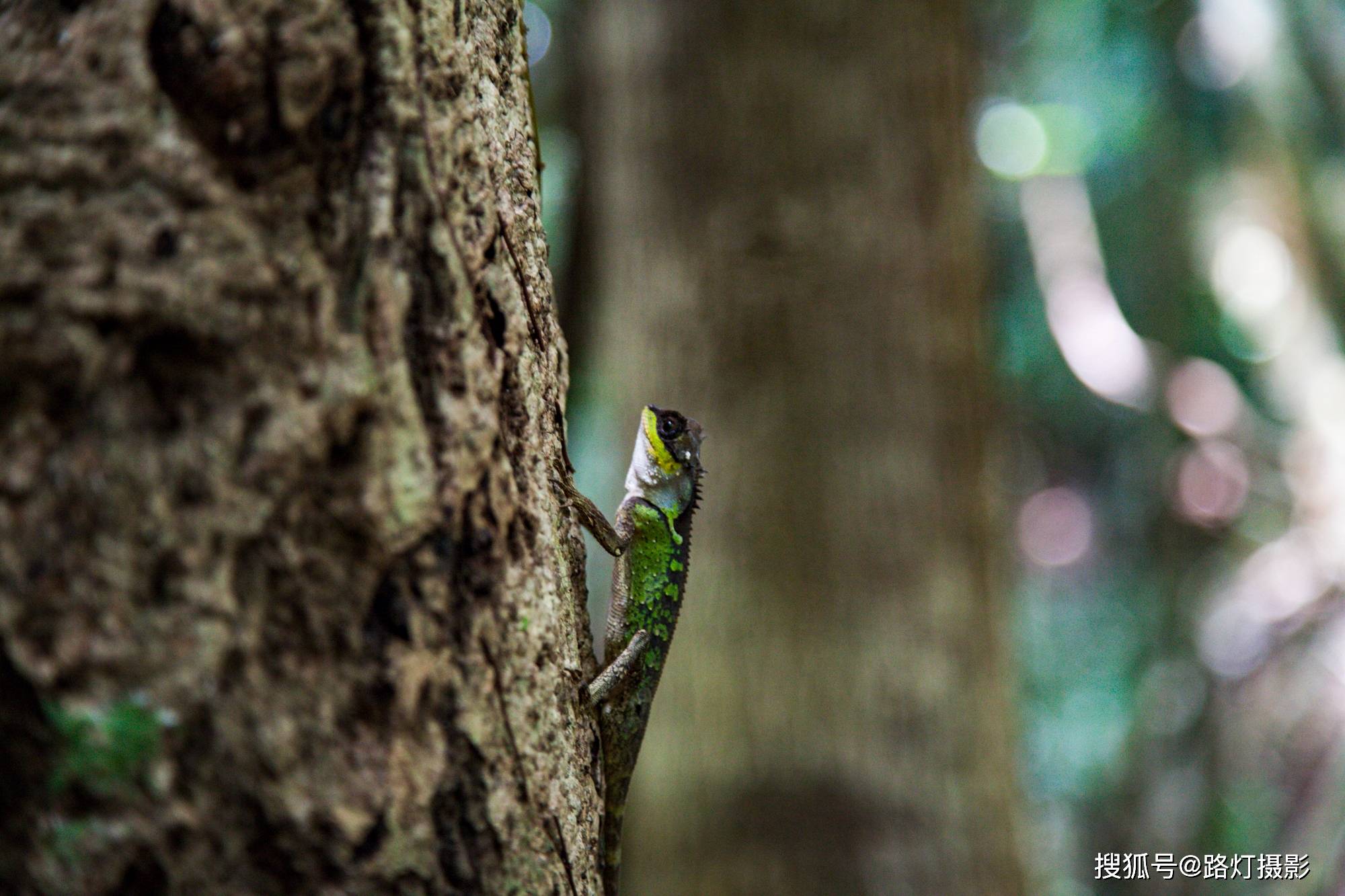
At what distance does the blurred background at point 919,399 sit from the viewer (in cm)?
367

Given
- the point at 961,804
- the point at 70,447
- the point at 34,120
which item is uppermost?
the point at 961,804

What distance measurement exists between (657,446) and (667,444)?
3 centimetres

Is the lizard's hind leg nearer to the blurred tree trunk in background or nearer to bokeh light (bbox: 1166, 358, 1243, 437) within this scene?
the blurred tree trunk in background

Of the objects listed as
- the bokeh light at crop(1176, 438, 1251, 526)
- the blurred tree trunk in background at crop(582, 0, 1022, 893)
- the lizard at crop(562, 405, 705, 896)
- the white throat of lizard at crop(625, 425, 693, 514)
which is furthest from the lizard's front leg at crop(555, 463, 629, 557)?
the bokeh light at crop(1176, 438, 1251, 526)

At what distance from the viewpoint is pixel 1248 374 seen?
6375mm

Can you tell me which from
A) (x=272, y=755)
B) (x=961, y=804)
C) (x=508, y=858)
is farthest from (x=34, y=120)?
(x=961, y=804)

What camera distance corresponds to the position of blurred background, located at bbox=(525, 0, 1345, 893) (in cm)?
367

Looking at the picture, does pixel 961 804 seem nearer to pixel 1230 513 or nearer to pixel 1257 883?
pixel 1257 883

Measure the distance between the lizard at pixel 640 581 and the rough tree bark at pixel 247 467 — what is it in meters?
0.53

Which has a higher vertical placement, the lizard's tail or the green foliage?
the lizard's tail

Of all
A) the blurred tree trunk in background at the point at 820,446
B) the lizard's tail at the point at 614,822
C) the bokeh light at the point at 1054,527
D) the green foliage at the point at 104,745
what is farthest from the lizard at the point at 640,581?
the bokeh light at the point at 1054,527

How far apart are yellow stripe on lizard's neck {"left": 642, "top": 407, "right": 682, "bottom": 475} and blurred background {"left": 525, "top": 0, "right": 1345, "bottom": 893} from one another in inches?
44.9

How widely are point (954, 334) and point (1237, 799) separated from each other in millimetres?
3057

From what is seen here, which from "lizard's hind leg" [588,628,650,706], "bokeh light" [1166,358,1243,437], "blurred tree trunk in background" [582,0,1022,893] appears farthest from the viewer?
"bokeh light" [1166,358,1243,437]
